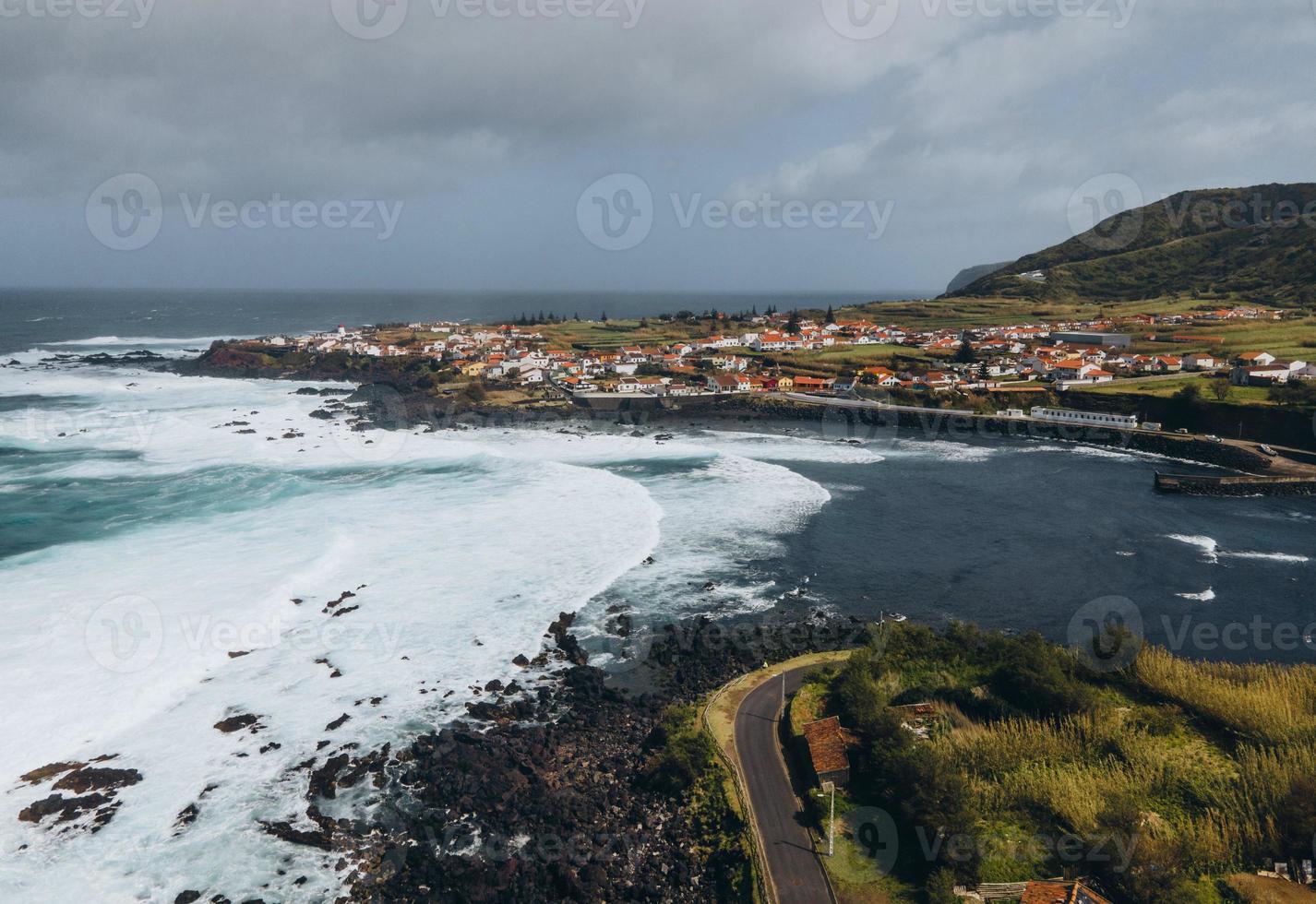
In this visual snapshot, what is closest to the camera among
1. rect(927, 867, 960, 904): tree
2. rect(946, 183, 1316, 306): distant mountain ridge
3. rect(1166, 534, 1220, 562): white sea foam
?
rect(927, 867, 960, 904): tree

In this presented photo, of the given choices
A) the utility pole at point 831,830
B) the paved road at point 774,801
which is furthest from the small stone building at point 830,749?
the paved road at point 774,801

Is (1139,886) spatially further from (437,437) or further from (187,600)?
(437,437)

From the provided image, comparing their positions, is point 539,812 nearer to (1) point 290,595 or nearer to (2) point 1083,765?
(2) point 1083,765

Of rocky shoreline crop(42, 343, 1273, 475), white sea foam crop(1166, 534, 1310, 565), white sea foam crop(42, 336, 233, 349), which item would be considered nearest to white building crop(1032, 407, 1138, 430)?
rocky shoreline crop(42, 343, 1273, 475)

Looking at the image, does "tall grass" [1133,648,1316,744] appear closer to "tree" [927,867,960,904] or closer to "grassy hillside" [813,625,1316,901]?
"grassy hillside" [813,625,1316,901]

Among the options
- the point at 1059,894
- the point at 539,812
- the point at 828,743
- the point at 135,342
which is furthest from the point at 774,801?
the point at 135,342

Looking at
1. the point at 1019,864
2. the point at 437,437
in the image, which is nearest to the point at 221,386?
the point at 437,437
